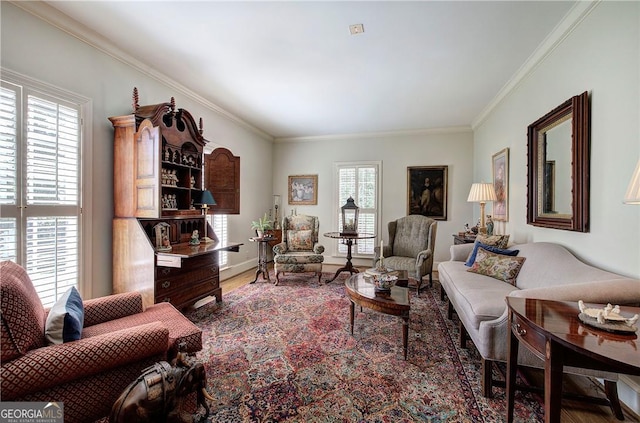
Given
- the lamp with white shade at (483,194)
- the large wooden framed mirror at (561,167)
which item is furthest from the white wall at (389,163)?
the large wooden framed mirror at (561,167)

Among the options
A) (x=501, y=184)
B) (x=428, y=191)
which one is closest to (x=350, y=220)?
(x=428, y=191)

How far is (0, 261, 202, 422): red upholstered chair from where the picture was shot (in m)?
1.24

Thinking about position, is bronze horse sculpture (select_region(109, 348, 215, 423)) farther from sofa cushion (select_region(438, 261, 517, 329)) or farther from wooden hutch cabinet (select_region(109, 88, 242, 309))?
sofa cushion (select_region(438, 261, 517, 329))

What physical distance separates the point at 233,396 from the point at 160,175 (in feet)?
6.93

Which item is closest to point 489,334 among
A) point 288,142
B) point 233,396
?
point 233,396

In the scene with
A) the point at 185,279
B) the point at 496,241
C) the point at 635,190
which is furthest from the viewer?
the point at 496,241

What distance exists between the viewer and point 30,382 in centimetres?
123

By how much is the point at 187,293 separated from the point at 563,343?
10.3 feet

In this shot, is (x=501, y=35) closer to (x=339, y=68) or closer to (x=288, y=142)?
(x=339, y=68)

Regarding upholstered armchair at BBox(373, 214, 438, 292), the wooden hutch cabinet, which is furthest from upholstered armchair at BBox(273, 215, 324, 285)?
the wooden hutch cabinet

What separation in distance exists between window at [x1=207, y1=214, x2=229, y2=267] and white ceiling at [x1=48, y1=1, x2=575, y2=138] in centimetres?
185

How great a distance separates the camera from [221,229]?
462 centimetres

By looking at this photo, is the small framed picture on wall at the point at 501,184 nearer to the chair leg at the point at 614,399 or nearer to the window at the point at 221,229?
the chair leg at the point at 614,399

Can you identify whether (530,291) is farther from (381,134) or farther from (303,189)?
(303,189)
